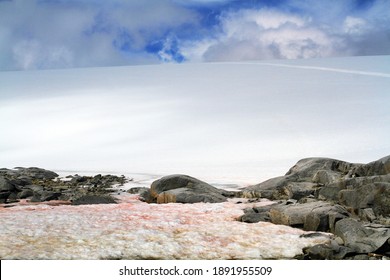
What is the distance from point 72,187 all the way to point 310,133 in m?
6.86

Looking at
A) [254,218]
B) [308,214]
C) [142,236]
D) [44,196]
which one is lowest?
[142,236]

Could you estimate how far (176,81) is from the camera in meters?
18.2

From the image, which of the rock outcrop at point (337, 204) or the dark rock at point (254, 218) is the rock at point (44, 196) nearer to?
the rock outcrop at point (337, 204)

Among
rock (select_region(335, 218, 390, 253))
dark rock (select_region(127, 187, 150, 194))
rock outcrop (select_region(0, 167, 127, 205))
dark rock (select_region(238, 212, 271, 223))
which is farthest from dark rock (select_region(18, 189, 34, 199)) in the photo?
rock (select_region(335, 218, 390, 253))

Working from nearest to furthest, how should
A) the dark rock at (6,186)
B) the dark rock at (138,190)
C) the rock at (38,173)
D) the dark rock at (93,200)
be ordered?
the dark rock at (93,200) → the dark rock at (6,186) → the dark rock at (138,190) → the rock at (38,173)

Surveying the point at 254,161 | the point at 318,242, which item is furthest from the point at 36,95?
the point at 318,242

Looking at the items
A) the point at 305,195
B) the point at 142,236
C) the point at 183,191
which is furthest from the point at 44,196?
the point at 305,195

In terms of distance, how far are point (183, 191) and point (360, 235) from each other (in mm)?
5159

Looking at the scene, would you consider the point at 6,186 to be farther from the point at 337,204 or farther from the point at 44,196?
the point at 337,204

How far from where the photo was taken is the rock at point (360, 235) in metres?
10.2

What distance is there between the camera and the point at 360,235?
10547 millimetres

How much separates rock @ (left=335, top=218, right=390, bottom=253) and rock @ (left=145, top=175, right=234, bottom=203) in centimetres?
405

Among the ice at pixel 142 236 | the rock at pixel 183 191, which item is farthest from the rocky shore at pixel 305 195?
the ice at pixel 142 236
